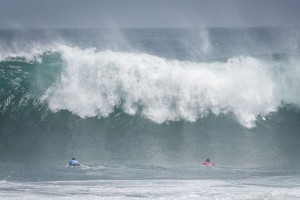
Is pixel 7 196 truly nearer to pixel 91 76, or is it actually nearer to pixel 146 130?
pixel 146 130

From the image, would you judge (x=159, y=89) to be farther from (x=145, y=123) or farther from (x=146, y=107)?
(x=145, y=123)

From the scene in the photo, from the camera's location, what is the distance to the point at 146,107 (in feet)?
78.4

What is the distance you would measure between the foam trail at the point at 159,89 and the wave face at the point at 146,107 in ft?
0.13

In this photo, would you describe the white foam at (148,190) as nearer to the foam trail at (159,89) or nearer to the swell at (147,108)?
the swell at (147,108)

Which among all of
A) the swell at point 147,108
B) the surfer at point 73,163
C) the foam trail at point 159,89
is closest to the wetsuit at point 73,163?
the surfer at point 73,163

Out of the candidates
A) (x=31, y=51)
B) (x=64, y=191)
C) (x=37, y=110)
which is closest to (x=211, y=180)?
(x=64, y=191)

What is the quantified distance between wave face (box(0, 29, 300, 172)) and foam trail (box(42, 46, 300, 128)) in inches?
1.6

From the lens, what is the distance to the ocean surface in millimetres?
16375

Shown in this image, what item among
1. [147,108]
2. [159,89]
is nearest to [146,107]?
[147,108]

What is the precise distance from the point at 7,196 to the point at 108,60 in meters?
11.8

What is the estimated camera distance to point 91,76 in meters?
24.7

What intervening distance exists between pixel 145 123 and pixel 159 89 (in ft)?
6.91

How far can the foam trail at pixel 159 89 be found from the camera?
78.2ft

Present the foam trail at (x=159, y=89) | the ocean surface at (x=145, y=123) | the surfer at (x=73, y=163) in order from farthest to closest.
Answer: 1. the foam trail at (x=159, y=89)
2. the surfer at (x=73, y=163)
3. the ocean surface at (x=145, y=123)
